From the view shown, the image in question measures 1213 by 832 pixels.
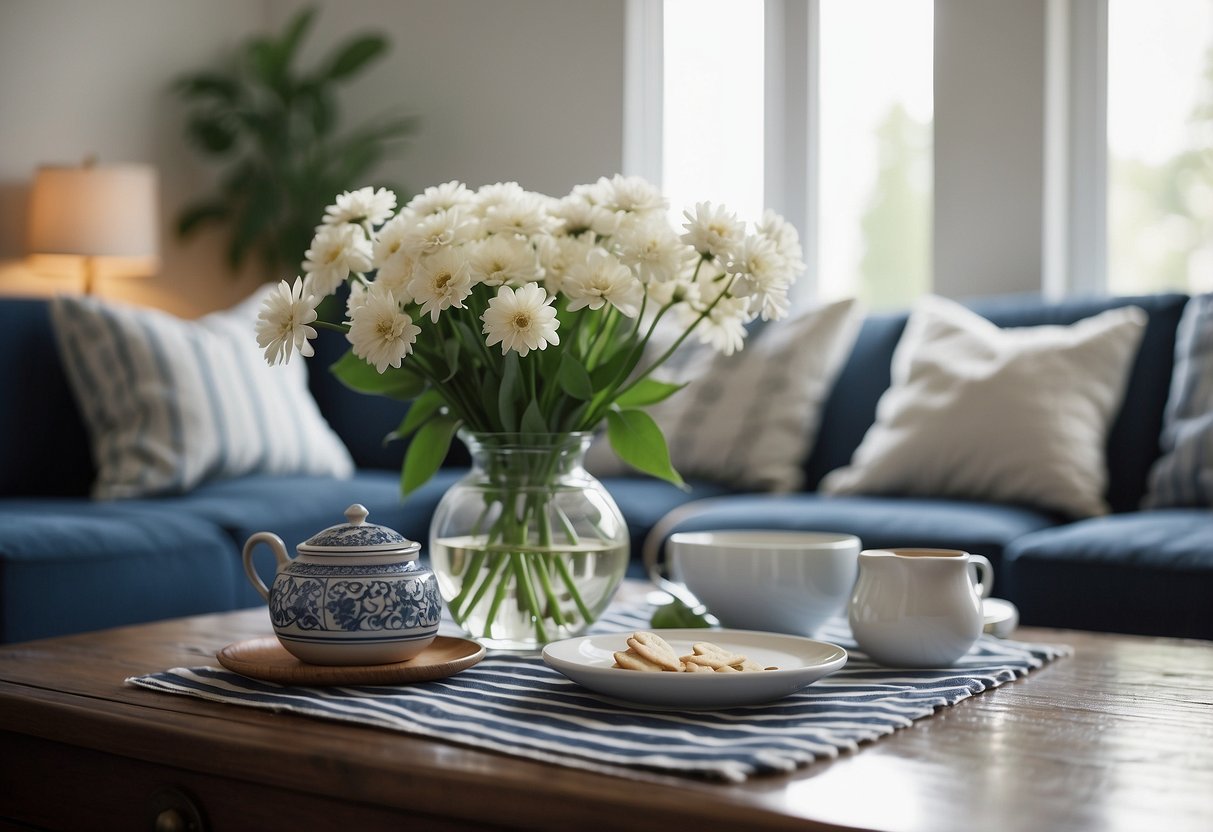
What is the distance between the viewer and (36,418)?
276cm

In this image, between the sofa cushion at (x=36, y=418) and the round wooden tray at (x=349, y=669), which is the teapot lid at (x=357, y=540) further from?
the sofa cushion at (x=36, y=418)

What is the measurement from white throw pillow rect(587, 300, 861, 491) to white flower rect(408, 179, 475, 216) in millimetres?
1708

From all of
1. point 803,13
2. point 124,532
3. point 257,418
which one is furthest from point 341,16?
point 124,532

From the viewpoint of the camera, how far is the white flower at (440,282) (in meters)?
1.11

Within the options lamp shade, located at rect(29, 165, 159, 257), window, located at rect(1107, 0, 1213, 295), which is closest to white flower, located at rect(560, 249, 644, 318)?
window, located at rect(1107, 0, 1213, 295)

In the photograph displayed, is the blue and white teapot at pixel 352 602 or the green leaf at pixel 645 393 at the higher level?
the green leaf at pixel 645 393

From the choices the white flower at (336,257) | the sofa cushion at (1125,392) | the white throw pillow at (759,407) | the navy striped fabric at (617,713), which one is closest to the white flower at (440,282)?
the white flower at (336,257)

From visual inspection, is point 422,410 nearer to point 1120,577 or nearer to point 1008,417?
point 1120,577

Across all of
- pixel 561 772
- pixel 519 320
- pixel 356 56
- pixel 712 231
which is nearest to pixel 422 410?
pixel 519 320

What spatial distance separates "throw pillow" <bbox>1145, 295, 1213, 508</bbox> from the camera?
235 centimetres

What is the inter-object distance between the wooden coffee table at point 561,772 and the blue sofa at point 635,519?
31.6 inches

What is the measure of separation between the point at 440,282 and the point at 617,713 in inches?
16.3

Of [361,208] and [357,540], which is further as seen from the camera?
[361,208]

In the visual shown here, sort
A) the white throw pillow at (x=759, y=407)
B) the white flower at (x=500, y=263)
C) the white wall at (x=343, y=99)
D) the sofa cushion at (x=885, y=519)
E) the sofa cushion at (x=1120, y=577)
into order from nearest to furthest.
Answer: the white flower at (x=500, y=263) < the sofa cushion at (x=1120, y=577) < the sofa cushion at (x=885, y=519) < the white throw pillow at (x=759, y=407) < the white wall at (x=343, y=99)
